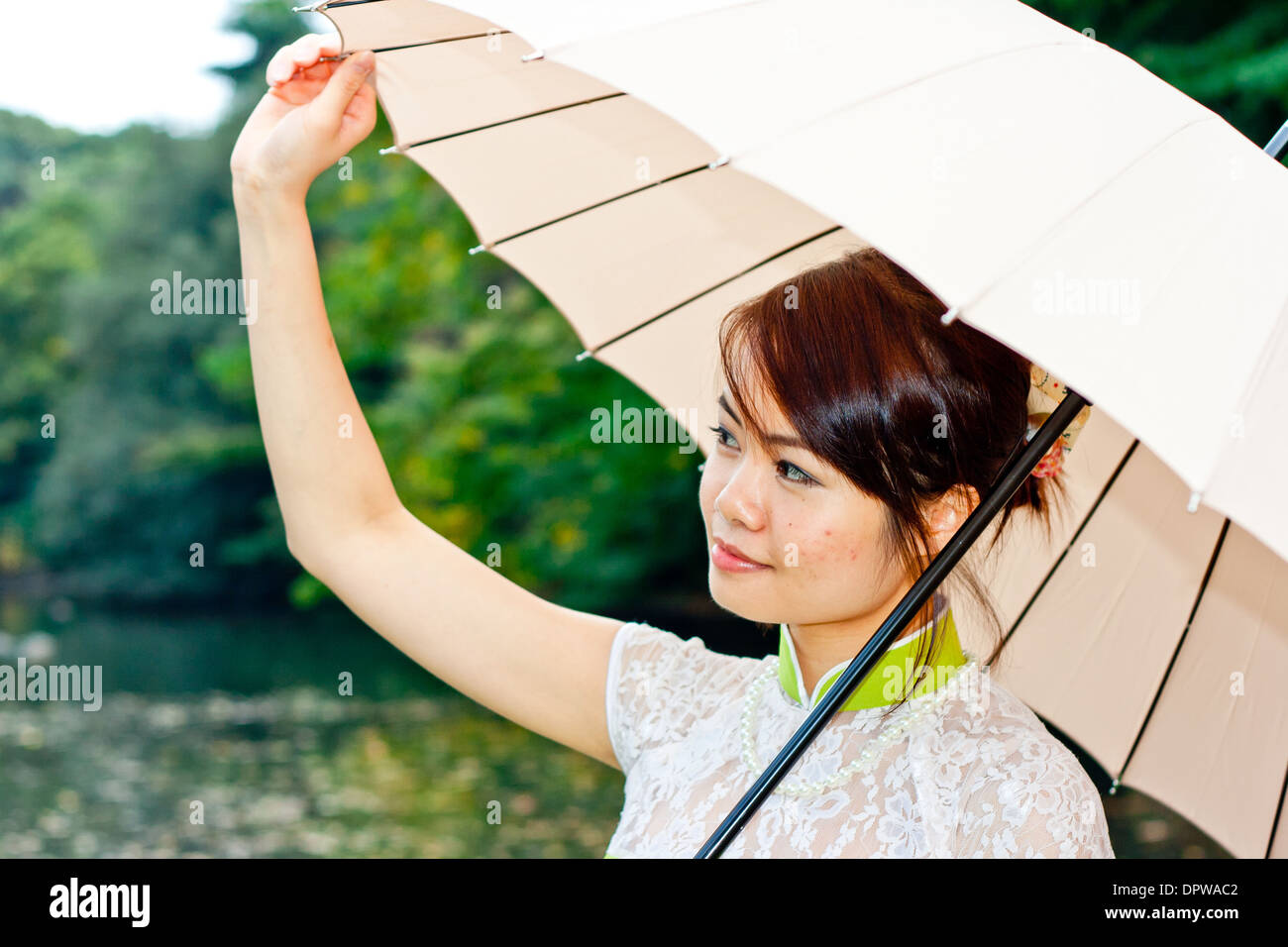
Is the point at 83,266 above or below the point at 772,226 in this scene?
below

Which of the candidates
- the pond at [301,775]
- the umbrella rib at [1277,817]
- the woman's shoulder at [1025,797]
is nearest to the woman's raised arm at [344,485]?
the woman's shoulder at [1025,797]

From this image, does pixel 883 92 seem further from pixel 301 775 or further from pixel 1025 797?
pixel 301 775

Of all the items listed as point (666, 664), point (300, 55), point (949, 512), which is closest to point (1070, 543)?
point (949, 512)

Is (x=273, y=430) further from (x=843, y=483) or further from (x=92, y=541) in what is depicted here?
(x=92, y=541)

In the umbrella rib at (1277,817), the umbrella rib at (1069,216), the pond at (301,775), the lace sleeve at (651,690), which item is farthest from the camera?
the pond at (301,775)

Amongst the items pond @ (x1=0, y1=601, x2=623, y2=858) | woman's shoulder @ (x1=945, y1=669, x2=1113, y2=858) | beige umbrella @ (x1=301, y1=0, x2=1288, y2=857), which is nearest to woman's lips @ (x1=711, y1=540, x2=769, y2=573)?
woman's shoulder @ (x1=945, y1=669, x2=1113, y2=858)

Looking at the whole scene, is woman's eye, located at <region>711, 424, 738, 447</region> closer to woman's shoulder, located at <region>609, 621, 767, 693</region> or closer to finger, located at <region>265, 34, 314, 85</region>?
woman's shoulder, located at <region>609, 621, 767, 693</region>

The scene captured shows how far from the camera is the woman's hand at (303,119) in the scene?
163cm

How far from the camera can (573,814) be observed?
8.66 meters

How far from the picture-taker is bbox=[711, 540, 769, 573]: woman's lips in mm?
1591

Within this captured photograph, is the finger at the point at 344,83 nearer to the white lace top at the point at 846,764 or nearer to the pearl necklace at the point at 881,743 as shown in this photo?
the white lace top at the point at 846,764

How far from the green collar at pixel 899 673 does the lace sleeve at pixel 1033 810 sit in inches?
7.7

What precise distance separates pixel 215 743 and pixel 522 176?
32.8ft
